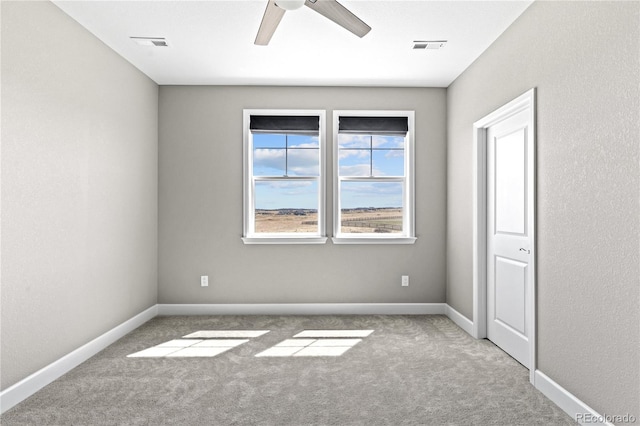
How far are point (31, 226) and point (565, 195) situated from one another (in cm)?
338

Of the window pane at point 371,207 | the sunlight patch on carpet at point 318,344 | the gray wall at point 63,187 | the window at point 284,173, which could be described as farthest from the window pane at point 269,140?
the sunlight patch on carpet at point 318,344

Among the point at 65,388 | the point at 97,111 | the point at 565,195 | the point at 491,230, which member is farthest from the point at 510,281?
the point at 97,111

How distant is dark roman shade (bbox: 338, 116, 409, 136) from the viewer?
503cm

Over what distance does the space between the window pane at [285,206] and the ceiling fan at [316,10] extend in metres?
2.28

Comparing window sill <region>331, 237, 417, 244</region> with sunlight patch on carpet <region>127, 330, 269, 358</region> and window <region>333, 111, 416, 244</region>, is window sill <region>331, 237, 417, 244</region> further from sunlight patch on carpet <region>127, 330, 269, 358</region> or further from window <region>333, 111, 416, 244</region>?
sunlight patch on carpet <region>127, 330, 269, 358</region>

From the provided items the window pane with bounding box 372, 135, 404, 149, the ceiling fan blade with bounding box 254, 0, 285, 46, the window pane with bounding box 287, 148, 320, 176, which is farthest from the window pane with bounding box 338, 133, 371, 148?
the ceiling fan blade with bounding box 254, 0, 285, 46

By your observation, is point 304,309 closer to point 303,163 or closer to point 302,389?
point 303,163

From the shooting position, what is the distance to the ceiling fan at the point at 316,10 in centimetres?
233

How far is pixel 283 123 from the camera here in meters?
5.00

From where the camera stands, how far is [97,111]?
11.8ft

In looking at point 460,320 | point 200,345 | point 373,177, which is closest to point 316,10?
point 373,177

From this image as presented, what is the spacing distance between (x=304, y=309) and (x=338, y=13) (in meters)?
3.37

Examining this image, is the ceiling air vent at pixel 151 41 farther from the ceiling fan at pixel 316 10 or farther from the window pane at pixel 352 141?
the window pane at pixel 352 141

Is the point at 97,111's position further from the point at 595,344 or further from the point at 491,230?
the point at 595,344
